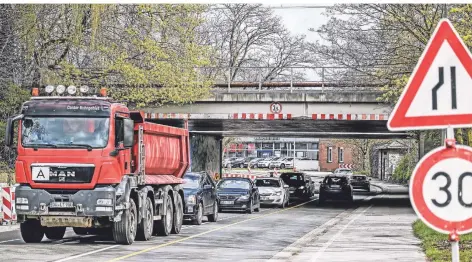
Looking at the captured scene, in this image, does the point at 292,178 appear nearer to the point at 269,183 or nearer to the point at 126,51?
the point at 269,183

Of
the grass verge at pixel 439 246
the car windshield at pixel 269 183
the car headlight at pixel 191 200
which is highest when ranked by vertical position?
the car windshield at pixel 269 183

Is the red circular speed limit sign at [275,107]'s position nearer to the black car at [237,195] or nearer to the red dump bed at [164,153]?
the black car at [237,195]

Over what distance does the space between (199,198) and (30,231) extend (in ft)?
28.0

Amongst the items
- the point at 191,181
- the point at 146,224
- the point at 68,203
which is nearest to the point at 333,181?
the point at 191,181

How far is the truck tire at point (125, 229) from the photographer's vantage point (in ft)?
66.3

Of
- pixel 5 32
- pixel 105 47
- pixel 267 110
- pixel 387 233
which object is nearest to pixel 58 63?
pixel 105 47

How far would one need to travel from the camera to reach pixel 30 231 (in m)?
20.7

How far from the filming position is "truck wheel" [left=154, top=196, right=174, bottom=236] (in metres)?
23.5

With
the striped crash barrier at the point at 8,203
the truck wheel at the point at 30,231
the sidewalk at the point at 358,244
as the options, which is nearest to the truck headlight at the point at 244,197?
the sidewalk at the point at 358,244

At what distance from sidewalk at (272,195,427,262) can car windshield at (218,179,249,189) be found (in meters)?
6.65

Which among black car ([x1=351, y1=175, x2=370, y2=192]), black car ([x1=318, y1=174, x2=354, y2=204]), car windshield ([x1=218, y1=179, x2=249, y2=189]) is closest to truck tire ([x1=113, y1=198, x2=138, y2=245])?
car windshield ([x1=218, y1=179, x2=249, y2=189])

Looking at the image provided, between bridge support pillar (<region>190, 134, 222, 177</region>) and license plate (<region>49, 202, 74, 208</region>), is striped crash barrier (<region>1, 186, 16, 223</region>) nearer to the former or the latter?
license plate (<region>49, 202, 74, 208</region>)

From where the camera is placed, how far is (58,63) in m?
35.6

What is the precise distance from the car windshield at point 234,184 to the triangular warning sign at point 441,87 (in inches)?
1200
